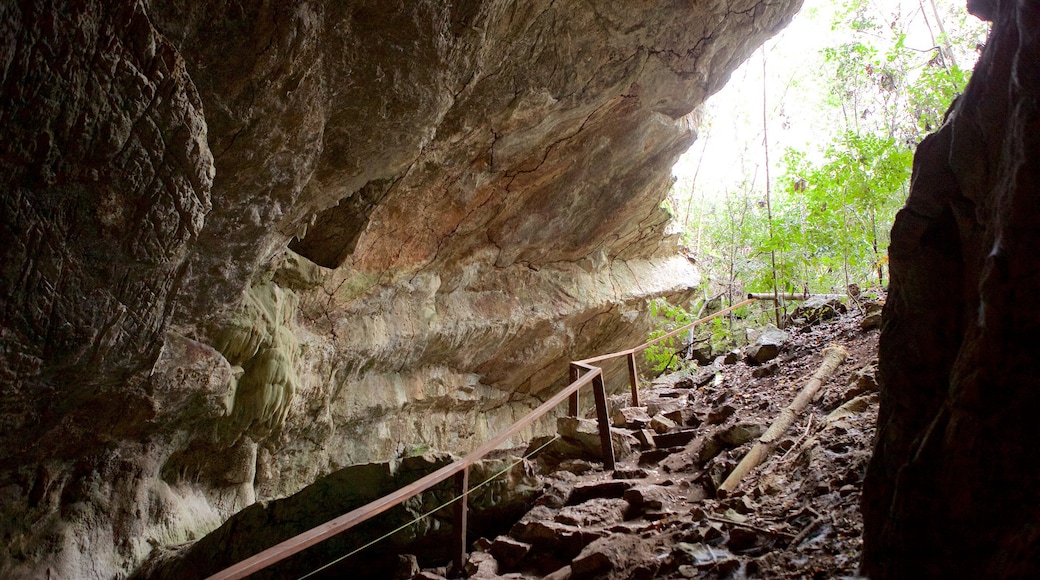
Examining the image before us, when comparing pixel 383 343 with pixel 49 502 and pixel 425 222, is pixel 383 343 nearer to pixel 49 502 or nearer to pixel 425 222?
pixel 425 222

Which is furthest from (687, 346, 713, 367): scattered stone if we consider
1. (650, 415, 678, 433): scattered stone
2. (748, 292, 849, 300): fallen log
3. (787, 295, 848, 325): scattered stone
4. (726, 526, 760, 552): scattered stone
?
(726, 526, 760, 552): scattered stone

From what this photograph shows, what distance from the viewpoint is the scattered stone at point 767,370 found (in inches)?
289

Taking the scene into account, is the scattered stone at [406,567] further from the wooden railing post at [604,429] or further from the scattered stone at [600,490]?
the wooden railing post at [604,429]

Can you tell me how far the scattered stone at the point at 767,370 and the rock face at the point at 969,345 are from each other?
179 inches

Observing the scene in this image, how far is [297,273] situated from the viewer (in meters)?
6.62

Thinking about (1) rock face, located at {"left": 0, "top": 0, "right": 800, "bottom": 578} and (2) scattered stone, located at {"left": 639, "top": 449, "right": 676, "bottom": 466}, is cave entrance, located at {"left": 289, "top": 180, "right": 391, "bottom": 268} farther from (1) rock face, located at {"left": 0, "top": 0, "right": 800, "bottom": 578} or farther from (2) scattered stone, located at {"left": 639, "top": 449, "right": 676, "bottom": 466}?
(2) scattered stone, located at {"left": 639, "top": 449, "right": 676, "bottom": 466}

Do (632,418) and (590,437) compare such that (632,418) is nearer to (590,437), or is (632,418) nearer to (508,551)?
(590,437)

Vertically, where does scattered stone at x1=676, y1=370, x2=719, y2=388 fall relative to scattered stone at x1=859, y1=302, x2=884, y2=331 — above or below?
below

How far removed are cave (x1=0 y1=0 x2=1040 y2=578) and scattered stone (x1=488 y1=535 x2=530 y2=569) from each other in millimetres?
1521

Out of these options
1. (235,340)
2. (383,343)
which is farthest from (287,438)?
(235,340)

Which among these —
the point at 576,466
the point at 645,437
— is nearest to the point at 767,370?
the point at 645,437

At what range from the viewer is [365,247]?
7.38 m

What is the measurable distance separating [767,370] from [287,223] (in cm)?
545

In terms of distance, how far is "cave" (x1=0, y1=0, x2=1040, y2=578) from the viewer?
2496mm
